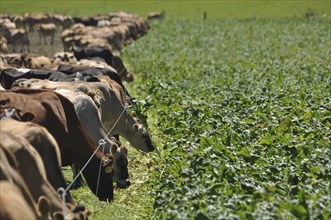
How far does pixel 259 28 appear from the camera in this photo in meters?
49.3

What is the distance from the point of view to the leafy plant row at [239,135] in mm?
8070

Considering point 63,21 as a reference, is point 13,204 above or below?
above

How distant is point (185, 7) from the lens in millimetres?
73688

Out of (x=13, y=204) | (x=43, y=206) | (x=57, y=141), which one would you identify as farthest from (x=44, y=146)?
(x=57, y=141)

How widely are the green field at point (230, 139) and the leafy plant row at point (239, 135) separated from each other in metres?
0.02

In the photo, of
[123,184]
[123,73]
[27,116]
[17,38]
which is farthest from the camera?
[17,38]

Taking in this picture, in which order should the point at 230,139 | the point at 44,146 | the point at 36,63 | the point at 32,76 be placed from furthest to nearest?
the point at 36,63 < the point at 32,76 < the point at 230,139 < the point at 44,146

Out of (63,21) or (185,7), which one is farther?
(185,7)

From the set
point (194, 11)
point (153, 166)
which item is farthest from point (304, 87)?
point (194, 11)

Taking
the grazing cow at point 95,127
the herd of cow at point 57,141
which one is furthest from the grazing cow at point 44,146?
the grazing cow at point 95,127

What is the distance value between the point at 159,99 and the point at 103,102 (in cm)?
505

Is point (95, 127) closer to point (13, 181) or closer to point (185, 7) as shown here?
point (13, 181)

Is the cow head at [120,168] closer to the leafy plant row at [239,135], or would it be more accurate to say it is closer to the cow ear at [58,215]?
the leafy plant row at [239,135]

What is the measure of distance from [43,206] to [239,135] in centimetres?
638
